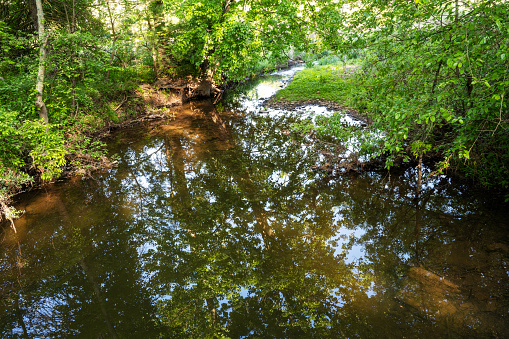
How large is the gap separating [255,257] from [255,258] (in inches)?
1.2

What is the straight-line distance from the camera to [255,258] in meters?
6.27

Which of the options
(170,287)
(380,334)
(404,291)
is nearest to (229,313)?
(170,287)

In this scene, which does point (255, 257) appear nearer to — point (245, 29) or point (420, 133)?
point (420, 133)

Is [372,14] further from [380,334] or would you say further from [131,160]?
[131,160]

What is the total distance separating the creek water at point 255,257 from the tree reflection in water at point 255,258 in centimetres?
3

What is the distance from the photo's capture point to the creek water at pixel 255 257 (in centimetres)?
477

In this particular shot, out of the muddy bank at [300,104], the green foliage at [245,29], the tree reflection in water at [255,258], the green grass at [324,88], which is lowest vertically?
the tree reflection in water at [255,258]

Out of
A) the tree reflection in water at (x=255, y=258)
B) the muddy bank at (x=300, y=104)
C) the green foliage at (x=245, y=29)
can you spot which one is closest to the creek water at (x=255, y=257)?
the tree reflection in water at (x=255, y=258)


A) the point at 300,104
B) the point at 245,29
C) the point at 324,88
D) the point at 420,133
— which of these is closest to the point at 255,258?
the point at 420,133

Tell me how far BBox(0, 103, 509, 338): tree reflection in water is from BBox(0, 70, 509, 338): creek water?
0.10 feet

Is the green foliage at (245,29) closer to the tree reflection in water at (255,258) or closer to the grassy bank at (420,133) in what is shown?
the grassy bank at (420,133)

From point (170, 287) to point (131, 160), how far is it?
734 cm

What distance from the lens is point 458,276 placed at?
17.3 ft

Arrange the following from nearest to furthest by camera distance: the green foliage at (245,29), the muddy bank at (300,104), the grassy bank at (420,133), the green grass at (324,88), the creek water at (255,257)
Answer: the creek water at (255,257) < the grassy bank at (420,133) < the green foliage at (245,29) < the muddy bank at (300,104) < the green grass at (324,88)
